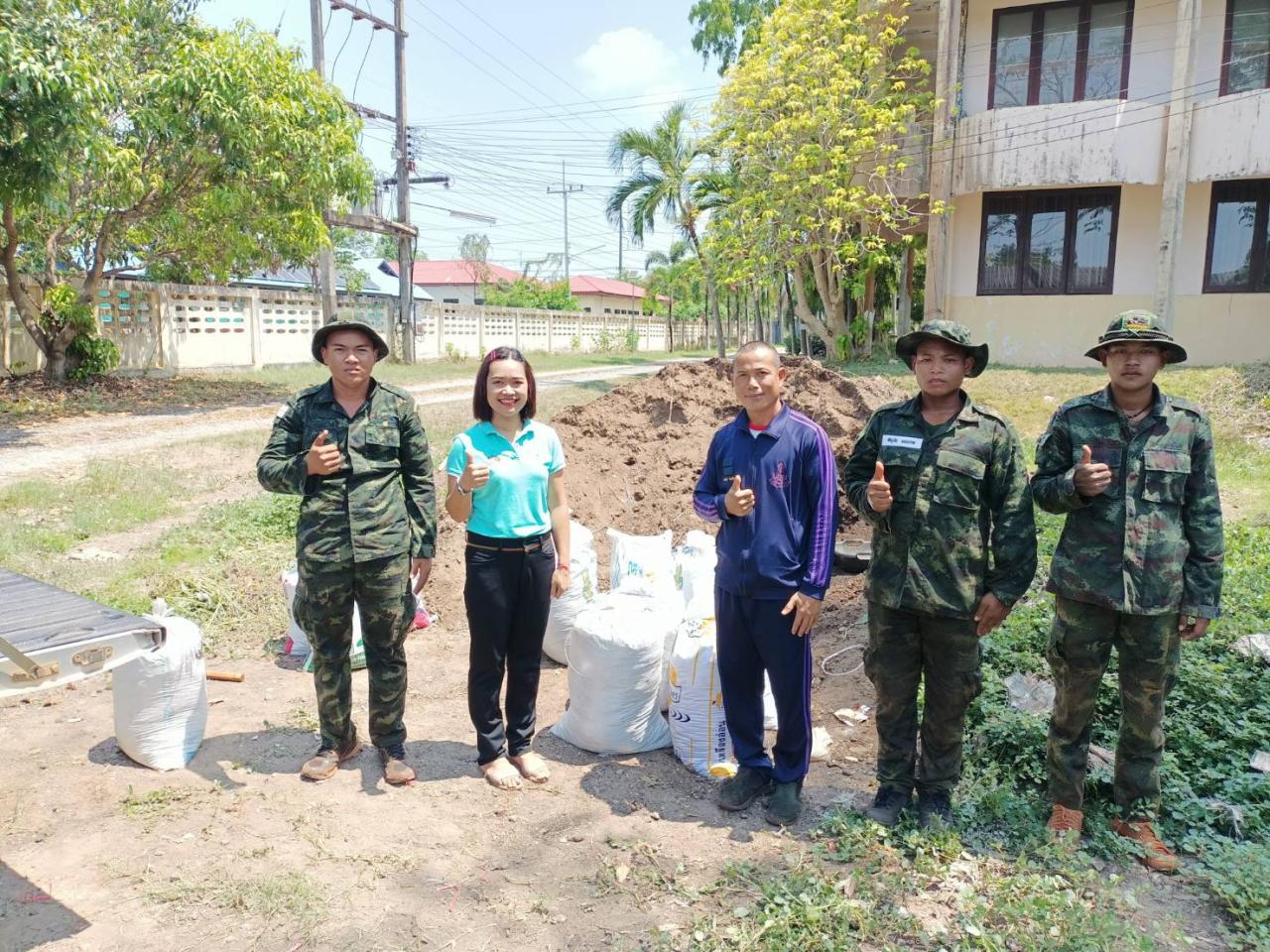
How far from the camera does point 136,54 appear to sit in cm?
1284

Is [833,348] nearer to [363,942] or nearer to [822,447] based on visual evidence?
[822,447]

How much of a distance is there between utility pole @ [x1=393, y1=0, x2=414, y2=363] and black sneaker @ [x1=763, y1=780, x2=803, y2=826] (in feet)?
70.6

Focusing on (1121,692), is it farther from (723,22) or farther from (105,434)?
(723,22)

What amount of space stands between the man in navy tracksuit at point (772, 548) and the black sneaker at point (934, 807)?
43 centimetres

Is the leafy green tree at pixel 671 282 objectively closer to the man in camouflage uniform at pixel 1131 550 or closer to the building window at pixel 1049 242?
the building window at pixel 1049 242

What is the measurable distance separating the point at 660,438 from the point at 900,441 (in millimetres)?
4607

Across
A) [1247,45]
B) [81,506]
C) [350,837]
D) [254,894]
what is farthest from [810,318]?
[254,894]

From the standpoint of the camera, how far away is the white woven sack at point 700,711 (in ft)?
12.4

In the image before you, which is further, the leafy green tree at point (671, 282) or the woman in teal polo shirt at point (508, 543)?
the leafy green tree at point (671, 282)

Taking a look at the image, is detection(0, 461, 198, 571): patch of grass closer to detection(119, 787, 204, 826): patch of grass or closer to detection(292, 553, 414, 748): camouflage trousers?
detection(119, 787, 204, 826): patch of grass

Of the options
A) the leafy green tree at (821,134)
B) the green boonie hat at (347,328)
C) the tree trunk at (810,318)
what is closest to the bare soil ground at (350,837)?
the green boonie hat at (347,328)

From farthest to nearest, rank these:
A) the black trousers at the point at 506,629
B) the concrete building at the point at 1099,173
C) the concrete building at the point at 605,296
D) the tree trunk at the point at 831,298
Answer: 1. the concrete building at the point at 605,296
2. the tree trunk at the point at 831,298
3. the concrete building at the point at 1099,173
4. the black trousers at the point at 506,629

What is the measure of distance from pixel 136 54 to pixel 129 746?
12589mm

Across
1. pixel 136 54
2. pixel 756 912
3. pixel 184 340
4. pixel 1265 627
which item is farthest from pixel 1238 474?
pixel 184 340
